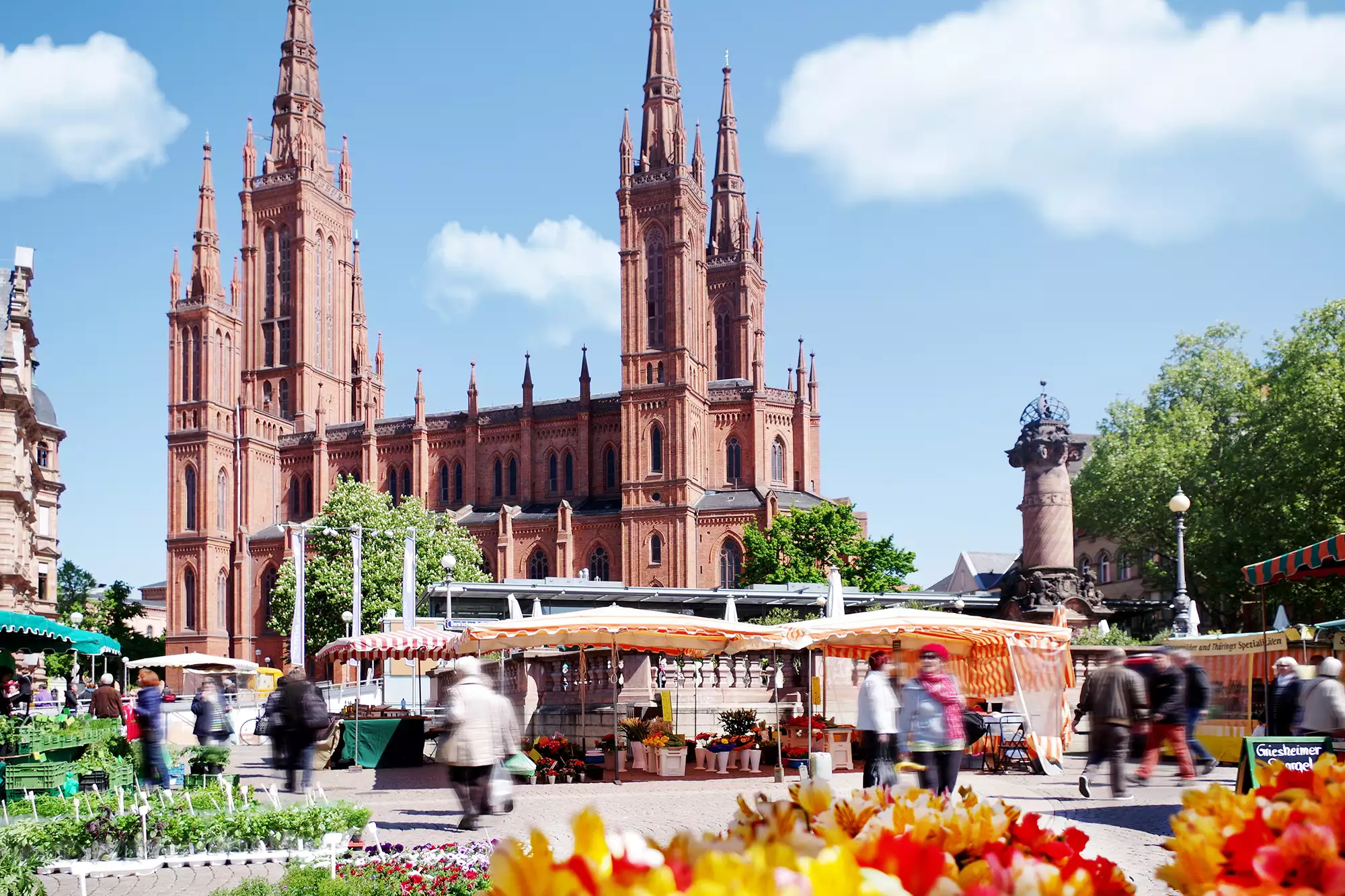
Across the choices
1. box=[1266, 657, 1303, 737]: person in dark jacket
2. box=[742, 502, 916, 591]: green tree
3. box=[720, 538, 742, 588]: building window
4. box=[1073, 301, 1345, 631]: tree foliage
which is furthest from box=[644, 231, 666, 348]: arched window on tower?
box=[1266, 657, 1303, 737]: person in dark jacket

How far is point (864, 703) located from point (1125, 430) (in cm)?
5389

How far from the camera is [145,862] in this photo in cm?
1049

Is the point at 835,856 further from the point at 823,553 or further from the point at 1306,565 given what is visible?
the point at 823,553

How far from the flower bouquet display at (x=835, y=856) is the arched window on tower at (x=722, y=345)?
275 ft

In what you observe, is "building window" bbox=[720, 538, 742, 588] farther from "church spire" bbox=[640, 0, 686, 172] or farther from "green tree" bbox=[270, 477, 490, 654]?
"church spire" bbox=[640, 0, 686, 172]

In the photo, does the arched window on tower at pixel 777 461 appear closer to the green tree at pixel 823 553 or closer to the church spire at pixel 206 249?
the green tree at pixel 823 553

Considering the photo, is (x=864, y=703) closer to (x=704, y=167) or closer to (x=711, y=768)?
(x=711, y=768)

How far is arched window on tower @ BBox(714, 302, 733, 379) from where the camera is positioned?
8625 cm

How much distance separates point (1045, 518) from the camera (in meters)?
28.7

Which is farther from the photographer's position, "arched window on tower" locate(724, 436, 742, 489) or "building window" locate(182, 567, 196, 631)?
"building window" locate(182, 567, 196, 631)

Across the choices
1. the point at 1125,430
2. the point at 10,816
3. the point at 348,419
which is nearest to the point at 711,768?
the point at 10,816

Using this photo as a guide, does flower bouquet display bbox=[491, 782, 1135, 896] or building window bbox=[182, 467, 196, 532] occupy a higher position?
building window bbox=[182, 467, 196, 532]

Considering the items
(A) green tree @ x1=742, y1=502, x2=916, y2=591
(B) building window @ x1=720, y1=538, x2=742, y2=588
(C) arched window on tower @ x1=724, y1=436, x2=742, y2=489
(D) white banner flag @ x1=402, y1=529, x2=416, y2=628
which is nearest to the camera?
(D) white banner flag @ x1=402, y1=529, x2=416, y2=628

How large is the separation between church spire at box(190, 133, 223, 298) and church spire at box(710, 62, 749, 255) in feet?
106
